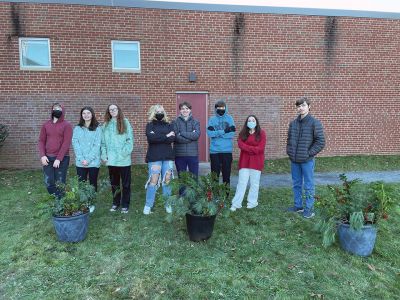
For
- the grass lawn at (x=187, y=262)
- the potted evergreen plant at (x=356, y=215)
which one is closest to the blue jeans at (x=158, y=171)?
the grass lawn at (x=187, y=262)

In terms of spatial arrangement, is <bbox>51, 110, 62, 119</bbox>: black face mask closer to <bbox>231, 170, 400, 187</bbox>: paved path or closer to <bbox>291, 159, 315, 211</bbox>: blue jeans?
<bbox>291, 159, 315, 211</bbox>: blue jeans

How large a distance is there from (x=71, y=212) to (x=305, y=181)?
3315mm

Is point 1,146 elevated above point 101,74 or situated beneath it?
situated beneath

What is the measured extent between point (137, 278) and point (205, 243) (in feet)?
3.57

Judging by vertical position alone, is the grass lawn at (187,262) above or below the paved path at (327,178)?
below

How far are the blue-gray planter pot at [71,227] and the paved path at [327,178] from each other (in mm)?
3868

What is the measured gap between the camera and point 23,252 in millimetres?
3934

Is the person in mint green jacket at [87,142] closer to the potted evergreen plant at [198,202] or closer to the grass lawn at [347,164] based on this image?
the potted evergreen plant at [198,202]

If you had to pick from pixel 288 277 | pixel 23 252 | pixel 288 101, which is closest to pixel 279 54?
pixel 288 101

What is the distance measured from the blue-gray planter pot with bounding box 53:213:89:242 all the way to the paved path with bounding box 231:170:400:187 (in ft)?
12.7

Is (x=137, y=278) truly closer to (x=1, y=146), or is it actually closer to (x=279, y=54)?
(x=1, y=146)

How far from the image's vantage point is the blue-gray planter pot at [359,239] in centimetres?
373

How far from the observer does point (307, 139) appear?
4.80m

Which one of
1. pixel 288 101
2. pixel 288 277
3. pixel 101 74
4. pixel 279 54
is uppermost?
pixel 279 54
